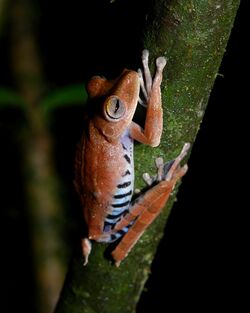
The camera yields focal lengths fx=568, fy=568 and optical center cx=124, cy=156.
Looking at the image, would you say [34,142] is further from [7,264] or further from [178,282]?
[178,282]

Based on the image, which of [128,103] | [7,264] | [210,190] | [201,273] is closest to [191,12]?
[128,103]

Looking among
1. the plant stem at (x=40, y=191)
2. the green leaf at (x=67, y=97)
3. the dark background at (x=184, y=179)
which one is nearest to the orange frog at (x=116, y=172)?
the green leaf at (x=67, y=97)

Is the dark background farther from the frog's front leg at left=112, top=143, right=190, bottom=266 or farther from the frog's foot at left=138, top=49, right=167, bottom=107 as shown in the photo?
the frog's foot at left=138, top=49, right=167, bottom=107

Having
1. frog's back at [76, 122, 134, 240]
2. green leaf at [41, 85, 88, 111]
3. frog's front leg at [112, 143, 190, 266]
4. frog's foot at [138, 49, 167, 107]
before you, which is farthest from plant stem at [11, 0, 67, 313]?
frog's foot at [138, 49, 167, 107]

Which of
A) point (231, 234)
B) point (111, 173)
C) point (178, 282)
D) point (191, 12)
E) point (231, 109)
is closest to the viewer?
point (191, 12)

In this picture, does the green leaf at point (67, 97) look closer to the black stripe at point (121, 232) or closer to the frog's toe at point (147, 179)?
the black stripe at point (121, 232)
